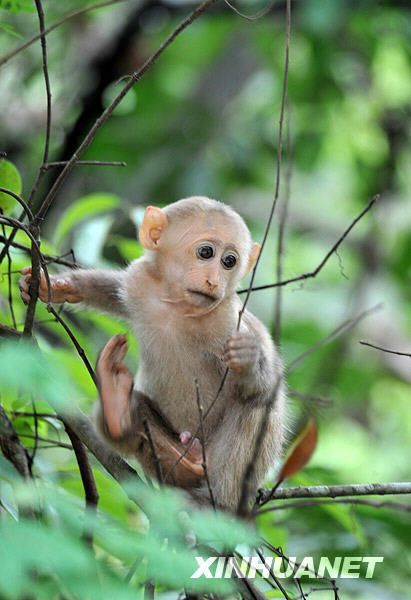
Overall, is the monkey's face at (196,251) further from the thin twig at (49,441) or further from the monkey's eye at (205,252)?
the thin twig at (49,441)

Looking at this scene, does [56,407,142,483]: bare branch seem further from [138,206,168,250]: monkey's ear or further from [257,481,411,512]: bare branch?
[138,206,168,250]: monkey's ear

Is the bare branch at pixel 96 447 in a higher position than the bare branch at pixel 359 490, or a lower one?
lower

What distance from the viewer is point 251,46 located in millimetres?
8578

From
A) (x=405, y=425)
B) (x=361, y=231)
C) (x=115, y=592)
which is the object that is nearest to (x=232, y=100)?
(x=361, y=231)

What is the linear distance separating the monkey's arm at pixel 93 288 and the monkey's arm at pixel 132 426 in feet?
1.23

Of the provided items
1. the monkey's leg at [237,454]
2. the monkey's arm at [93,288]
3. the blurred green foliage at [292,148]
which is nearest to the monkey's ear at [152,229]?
the monkey's arm at [93,288]

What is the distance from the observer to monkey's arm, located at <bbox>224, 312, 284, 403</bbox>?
2895 millimetres

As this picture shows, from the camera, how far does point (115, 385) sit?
299cm

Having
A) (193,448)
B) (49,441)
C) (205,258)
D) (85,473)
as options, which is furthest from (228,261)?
(85,473)

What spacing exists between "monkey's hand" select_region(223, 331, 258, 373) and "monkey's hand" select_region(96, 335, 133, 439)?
Answer: 37cm

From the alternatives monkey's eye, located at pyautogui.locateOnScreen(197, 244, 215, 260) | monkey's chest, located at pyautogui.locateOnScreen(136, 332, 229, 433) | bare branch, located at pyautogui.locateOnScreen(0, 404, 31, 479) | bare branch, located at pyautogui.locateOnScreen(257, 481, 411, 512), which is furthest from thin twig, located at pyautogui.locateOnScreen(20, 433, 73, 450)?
monkey's eye, located at pyautogui.locateOnScreen(197, 244, 215, 260)

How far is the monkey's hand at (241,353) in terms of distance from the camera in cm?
288

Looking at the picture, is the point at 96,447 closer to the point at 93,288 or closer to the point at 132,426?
the point at 132,426

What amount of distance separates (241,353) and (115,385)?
45 centimetres
